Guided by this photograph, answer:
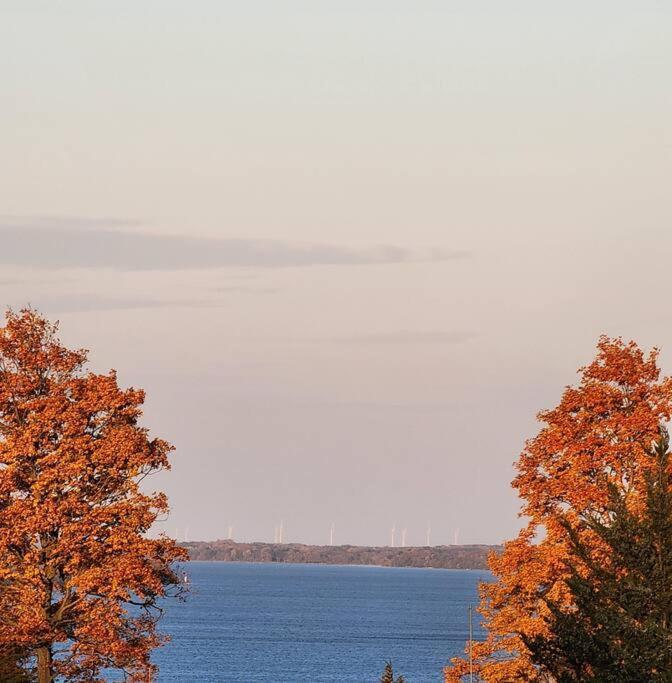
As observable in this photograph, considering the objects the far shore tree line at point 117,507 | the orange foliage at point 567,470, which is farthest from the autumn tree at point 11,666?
the orange foliage at point 567,470

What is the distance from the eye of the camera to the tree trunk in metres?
41.5

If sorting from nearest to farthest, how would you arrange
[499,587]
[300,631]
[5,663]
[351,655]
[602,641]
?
[602,641], [5,663], [499,587], [351,655], [300,631]

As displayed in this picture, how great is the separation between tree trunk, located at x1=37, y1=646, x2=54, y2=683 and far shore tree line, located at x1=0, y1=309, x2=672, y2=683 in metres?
0.04

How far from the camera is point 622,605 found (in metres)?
28.8

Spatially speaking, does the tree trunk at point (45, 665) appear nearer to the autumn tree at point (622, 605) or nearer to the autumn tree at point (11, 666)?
the autumn tree at point (11, 666)

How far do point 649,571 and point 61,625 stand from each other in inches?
774

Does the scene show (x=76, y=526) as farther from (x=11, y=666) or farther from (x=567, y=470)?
(x=567, y=470)

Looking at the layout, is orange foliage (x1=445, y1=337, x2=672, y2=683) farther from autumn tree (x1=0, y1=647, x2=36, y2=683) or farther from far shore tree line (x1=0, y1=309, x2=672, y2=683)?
autumn tree (x1=0, y1=647, x2=36, y2=683)

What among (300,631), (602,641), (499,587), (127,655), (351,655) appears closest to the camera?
(602,641)

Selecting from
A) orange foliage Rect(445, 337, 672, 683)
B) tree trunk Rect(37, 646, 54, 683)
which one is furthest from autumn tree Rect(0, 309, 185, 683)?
orange foliage Rect(445, 337, 672, 683)

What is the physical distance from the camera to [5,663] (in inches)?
1491

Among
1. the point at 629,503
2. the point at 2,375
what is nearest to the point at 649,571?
the point at 629,503

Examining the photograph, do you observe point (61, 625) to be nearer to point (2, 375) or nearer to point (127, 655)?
point (127, 655)

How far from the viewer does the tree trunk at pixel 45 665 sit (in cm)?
4150
